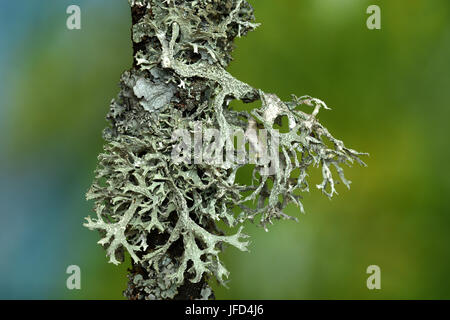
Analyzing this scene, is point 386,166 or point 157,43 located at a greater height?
point 157,43

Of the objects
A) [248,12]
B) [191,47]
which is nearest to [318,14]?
[248,12]

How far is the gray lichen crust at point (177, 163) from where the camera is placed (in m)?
1.35

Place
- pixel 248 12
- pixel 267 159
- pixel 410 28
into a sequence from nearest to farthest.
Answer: pixel 267 159
pixel 248 12
pixel 410 28

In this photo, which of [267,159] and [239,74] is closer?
[267,159]

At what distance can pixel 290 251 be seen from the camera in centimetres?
222

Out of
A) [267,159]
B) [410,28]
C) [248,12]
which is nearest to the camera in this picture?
[267,159]

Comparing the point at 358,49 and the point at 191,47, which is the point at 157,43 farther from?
the point at 358,49

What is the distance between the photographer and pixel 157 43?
1.41 metres

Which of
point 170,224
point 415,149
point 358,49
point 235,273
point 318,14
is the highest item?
point 318,14

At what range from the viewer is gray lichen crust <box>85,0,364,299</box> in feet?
4.44

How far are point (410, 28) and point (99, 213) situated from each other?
140 cm

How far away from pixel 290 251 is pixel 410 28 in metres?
0.95

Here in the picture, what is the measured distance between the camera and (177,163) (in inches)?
52.9

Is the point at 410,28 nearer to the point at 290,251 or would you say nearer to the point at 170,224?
the point at 290,251
